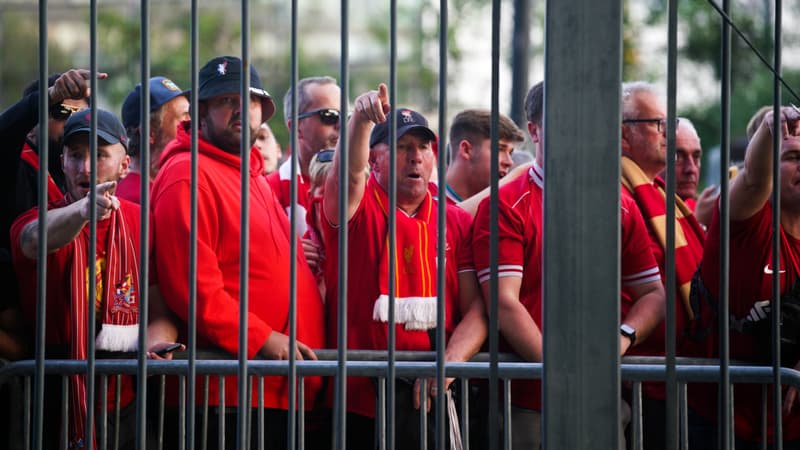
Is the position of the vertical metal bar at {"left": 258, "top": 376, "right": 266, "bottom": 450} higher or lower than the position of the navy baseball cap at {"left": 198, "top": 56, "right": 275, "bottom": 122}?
lower

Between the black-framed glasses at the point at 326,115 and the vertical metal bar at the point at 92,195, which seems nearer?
the vertical metal bar at the point at 92,195

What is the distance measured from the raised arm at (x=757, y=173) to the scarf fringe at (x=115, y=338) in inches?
88.0

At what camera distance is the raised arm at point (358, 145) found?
3756 mm

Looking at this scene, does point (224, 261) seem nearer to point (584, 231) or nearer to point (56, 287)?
point (56, 287)

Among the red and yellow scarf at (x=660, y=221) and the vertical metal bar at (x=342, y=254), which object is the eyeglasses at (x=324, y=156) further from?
the vertical metal bar at (x=342, y=254)

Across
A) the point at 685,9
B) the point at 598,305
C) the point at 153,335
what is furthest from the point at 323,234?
the point at 685,9

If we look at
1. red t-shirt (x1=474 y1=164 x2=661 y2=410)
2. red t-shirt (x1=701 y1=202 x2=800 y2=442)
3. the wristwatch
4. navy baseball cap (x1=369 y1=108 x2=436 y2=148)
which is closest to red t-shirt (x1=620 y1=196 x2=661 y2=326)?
red t-shirt (x1=474 y1=164 x2=661 y2=410)

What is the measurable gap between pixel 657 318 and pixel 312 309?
1361 mm

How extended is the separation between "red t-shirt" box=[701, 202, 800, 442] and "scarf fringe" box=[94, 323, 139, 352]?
6.98 ft

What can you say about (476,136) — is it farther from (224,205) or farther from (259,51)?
(259,51)

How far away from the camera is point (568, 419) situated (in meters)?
2.50

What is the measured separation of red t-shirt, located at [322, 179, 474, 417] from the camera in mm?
4344

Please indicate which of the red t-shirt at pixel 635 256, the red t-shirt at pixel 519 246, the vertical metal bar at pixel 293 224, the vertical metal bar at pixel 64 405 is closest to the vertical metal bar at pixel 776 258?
the vertical metal bar at pixel 293 224

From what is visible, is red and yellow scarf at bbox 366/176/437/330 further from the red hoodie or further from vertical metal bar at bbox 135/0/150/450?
vertical metal bar at bbox 135/0/150/450
